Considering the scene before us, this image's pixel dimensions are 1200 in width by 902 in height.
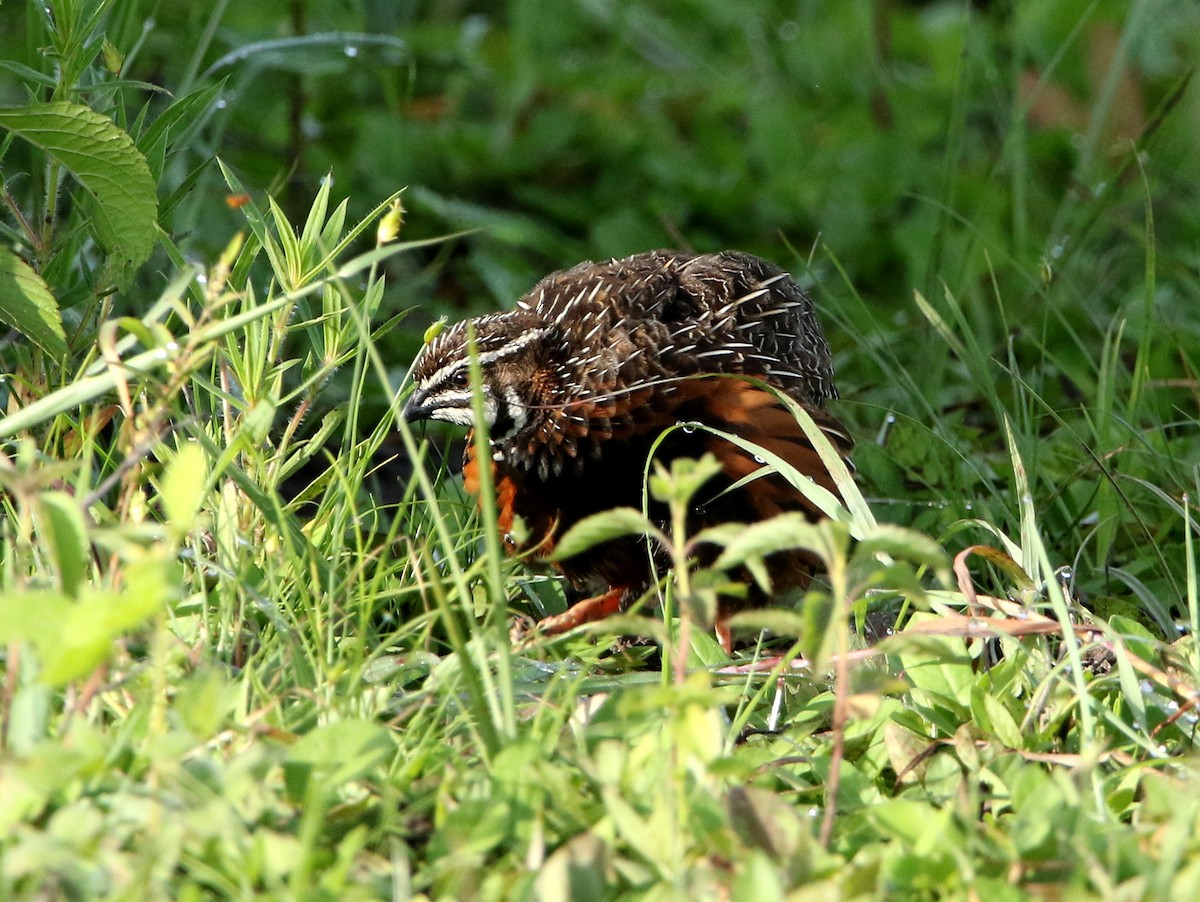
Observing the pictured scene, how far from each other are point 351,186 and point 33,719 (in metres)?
4.40

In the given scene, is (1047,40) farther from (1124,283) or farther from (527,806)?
(527,806)

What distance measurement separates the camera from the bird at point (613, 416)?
3.60 m

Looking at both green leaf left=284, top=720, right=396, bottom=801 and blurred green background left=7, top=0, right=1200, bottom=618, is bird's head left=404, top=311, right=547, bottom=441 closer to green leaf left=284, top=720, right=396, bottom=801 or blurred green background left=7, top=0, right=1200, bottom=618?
blurred green background left=7, top=0, right=1200, bottom=618

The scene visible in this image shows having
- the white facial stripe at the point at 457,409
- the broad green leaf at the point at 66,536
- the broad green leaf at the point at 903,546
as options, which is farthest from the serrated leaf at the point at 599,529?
the white facial stripe at the point at 457,409

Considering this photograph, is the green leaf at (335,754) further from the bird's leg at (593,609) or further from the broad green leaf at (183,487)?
the bird's leg at (593,609)

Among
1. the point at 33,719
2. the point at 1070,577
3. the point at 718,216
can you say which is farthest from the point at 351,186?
the point at 33,719

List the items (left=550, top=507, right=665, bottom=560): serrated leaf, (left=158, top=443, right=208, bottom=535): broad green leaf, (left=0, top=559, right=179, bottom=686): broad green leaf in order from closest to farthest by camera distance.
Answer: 1. (left=0, top=559, right=179, bottom=686): broad green leaf
2. (left=158, top=443, right=208, bottom=535): broad green leaf
3. (left=550, top=507, right=665, bottom=560): serrated leaf

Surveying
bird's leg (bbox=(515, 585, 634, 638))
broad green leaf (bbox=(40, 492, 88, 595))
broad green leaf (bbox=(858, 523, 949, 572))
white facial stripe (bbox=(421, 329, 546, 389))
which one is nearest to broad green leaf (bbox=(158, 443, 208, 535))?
broad green leaf (bbox=(40, 492, 88, 595))

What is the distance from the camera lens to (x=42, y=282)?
3.05 metres

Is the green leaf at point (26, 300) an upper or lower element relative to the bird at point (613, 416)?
upper

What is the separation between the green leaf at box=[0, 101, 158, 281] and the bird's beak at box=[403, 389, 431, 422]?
784mm

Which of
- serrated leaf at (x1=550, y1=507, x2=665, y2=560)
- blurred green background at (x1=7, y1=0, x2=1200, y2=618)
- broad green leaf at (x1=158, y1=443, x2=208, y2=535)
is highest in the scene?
broad green leaf at (x1=158, y1=443, x2=208, y2=535)

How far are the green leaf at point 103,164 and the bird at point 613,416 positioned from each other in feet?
2.60

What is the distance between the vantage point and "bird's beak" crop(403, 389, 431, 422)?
143 inches
